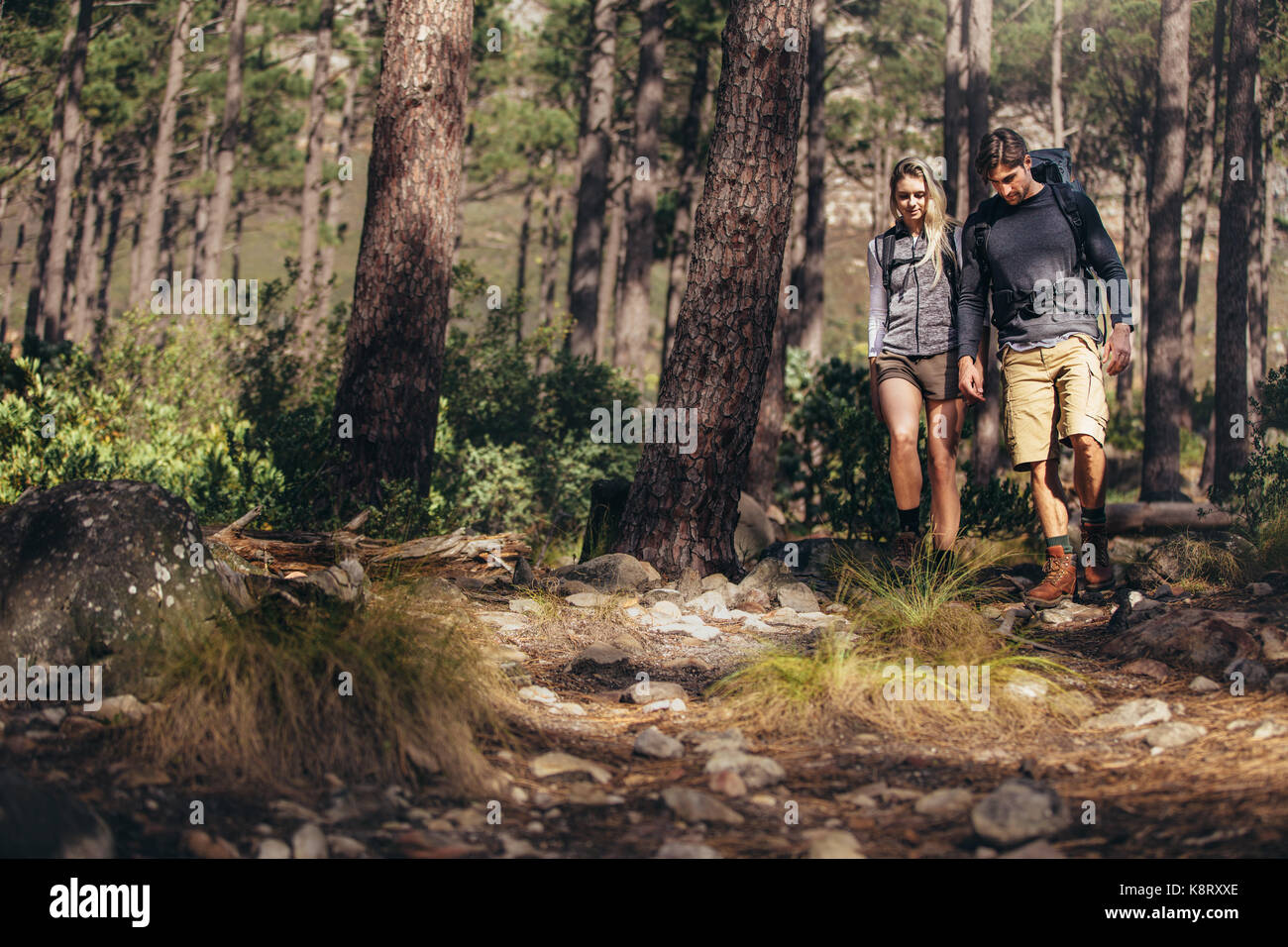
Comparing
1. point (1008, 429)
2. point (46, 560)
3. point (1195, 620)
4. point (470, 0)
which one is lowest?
point (1195, 620)

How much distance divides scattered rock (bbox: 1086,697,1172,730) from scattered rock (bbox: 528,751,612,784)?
1659 mm

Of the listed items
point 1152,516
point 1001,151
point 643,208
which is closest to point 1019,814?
point 1001,151

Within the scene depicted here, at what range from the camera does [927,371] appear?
562 cm

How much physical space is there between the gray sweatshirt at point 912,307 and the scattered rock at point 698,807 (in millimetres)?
3154

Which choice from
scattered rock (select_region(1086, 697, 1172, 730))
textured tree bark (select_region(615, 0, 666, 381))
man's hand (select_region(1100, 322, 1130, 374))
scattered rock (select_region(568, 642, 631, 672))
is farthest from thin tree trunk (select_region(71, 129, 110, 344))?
scattered rock (select_region(1086, 697, 1172, 730))

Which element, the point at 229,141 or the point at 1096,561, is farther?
the point at 229,141

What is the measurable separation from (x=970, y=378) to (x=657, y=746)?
2681mm

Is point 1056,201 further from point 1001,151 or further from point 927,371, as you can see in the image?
point 927,371

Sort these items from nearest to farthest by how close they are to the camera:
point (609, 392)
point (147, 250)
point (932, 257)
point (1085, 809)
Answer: point (1085, 809) → point (932, 257) → point (609, 392) → point (147, 250)

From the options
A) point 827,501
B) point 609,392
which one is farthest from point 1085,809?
point 609,392

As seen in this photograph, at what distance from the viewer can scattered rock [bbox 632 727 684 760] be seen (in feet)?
11.4

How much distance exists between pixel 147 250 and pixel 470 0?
16631 millimetres
